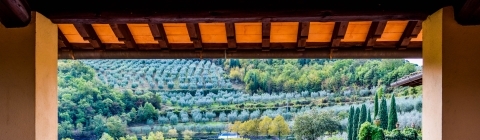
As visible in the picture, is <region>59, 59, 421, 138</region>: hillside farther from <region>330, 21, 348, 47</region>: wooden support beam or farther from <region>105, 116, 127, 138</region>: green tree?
<region>330, 21, 348, 47</region>: wooden support beam

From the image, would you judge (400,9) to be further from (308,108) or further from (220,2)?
(308,108)

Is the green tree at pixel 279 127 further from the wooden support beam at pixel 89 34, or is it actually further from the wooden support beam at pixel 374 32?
the wooden support beam at pixel 89 34

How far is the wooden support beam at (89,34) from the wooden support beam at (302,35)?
1618 millimetres

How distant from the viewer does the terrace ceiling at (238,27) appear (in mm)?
2525

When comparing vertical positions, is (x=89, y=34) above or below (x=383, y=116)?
above

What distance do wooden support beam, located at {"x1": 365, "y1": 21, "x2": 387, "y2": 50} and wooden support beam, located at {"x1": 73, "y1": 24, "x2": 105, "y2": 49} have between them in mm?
2172

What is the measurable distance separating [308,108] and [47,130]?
65.0 ft

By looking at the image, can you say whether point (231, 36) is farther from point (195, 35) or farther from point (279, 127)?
point (279, 127)

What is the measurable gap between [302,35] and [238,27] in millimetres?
503

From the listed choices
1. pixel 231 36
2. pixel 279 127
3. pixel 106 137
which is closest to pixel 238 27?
pixel 231 36

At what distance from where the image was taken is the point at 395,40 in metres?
3.38

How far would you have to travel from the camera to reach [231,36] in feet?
10.6

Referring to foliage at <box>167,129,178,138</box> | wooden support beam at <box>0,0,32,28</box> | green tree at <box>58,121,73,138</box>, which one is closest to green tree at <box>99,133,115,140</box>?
green tree at <box>58,121,73,138</box>

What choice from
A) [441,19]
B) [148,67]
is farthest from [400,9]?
[148,67]
